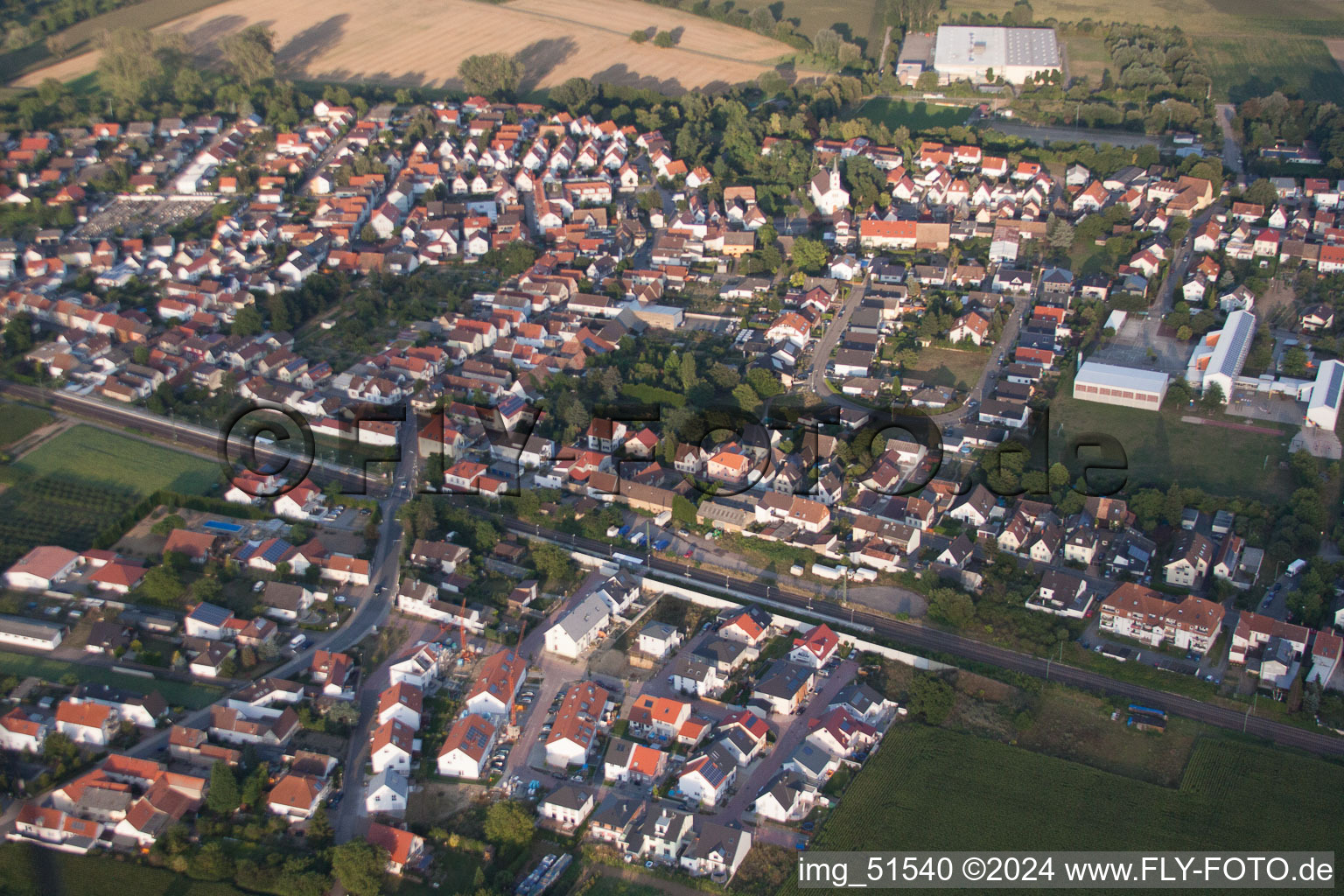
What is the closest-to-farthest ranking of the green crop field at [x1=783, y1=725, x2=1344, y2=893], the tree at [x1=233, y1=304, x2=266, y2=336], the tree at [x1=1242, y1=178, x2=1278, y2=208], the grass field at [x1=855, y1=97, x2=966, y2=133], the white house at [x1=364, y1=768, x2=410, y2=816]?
the green crop field at [x1=783, y1=725, x2=1344, y2=893] → the white house at [x1=364, y1=768, x2=410, y2=816] → the tree at [x1=233, y1=304, x2=266, y2=336] → the tree at [x1=1242, y1=178, x2=1278, y2=208] → the grass field at [x1=855, y1=97, x2=966, y2=133]

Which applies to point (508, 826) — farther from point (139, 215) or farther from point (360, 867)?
point (139, 215)

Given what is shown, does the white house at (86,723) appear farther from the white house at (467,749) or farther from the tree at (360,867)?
the white house at (467,749)

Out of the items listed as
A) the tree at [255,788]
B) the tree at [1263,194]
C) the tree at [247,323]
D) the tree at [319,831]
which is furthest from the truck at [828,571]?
the tree at [1263,194]

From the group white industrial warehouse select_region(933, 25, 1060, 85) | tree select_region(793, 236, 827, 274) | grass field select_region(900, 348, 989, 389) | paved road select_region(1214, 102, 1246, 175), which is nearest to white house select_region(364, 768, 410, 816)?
grass field select_region(900, 348, 989, 389)

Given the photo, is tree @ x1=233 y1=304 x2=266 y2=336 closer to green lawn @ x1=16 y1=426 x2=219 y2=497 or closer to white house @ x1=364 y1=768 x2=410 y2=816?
green lawn @ x1=16 y1=426 x2=219 y2=497

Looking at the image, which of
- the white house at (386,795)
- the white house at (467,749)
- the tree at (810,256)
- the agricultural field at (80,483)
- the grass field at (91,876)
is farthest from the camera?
the tree at (810,256)

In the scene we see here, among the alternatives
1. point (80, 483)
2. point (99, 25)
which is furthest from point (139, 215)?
point (99, 25)

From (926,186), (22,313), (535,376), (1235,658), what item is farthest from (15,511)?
(926,186)
